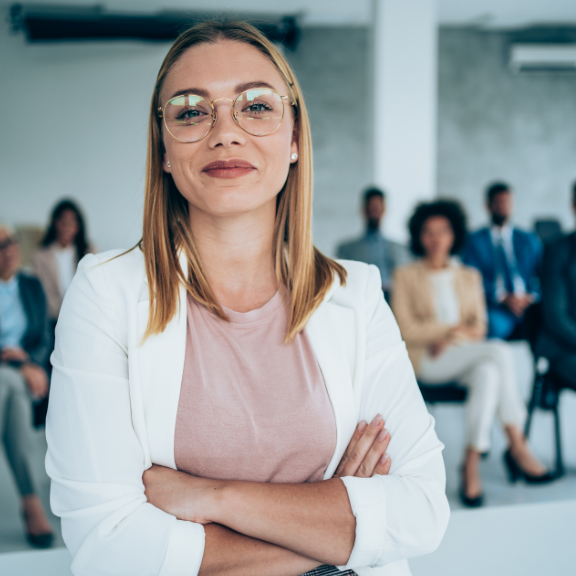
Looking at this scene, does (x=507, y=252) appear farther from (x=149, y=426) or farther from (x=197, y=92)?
(x=149, y=426)

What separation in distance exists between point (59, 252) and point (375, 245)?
9.51 ft

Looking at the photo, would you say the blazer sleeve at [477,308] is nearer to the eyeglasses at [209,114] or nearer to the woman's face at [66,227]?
the eyeglasses at [209,114]

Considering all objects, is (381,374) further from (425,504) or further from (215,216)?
(215,216)

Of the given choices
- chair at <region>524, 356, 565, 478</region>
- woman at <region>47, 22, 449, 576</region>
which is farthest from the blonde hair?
chair at <region>524, 356, 565, 478</region>

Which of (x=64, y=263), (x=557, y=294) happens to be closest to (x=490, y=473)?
(x=557, y=294)

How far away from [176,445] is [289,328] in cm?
28

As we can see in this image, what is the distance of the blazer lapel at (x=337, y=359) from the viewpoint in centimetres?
98

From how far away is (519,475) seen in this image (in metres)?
2.94

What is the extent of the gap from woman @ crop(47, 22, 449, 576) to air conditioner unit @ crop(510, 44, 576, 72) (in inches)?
330

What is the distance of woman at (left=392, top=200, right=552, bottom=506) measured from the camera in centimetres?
283

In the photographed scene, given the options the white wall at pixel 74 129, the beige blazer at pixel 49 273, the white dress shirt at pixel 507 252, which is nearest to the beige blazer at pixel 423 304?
the white dress shirt at pixel 507 252

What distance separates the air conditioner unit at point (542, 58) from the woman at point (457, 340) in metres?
5.93

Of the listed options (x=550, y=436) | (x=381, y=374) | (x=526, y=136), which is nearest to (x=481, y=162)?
(x=526, y=136)

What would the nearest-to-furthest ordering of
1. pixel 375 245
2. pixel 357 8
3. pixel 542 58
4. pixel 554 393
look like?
pixel 554 393 < pixel 375 245 < pixel 357 8 < pixel 542 58
